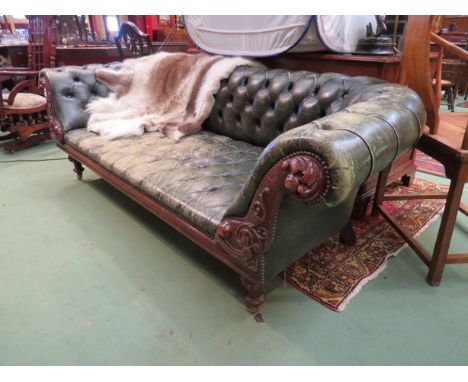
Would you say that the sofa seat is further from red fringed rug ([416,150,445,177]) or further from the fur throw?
red fringed rug ([416,150,445,177])

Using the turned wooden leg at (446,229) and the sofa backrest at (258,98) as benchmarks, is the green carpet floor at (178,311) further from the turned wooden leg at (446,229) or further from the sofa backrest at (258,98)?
the sofa backrest at (258,98)

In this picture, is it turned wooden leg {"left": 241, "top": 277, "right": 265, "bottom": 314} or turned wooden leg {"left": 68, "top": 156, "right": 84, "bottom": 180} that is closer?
turned wooden leg {"left": 241, "top": 277, "right": 265, "bottom": 314}

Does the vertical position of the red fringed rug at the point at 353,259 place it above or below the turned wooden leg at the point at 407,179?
below

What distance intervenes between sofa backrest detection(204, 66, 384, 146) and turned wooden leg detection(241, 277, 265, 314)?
84cm

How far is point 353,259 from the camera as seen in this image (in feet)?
5.40

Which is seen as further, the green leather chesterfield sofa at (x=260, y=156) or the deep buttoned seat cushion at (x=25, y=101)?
the deep buttoned seat cushion at (x=25, y=101)

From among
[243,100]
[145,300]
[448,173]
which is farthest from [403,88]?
[145,300]

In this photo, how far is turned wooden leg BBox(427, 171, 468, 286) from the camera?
132 centimetres

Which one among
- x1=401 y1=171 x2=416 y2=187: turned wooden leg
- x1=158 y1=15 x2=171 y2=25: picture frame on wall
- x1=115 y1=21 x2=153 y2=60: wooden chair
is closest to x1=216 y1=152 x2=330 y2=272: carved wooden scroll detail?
x1=401 y1=171 x2=416 y2=187: turned wooden leg

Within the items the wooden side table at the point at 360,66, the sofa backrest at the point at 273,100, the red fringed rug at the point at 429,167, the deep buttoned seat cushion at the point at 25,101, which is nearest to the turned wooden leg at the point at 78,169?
the deep buttoned seat cushion at the point at 25,101

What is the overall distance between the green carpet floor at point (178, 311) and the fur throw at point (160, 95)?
69 cm

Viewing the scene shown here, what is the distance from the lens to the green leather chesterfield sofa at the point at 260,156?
0.87 m

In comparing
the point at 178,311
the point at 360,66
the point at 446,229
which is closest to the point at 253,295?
the point at 178,311

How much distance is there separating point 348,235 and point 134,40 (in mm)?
3202
